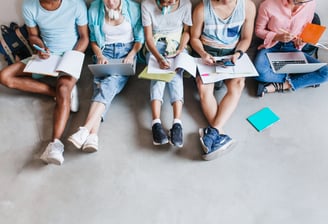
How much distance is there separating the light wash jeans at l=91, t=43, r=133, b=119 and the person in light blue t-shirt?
139 millimetres

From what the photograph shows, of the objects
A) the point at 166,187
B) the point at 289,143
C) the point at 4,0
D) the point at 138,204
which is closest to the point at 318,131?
the point at 289,143

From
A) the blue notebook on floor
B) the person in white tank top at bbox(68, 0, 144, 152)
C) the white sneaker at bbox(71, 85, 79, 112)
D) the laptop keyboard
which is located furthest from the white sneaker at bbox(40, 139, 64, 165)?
the laptop keyboard

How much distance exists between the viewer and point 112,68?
177cm

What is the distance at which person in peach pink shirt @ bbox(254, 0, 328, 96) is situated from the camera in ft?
5.95

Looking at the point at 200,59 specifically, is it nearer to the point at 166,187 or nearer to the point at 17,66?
the point at 166,187

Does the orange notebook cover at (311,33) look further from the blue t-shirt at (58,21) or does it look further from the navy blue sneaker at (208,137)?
the blue t-shirt at (58,21)

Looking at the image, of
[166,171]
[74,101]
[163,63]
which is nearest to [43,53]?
[74,101]

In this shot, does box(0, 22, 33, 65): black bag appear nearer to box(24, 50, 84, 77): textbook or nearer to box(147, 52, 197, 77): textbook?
box(24, 50, 84, 77): textbook

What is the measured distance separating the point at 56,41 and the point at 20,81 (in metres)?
0.33

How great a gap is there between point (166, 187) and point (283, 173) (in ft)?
2.02

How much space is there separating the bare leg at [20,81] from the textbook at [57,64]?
148 millimetres

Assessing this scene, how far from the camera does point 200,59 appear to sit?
1854 millimetres

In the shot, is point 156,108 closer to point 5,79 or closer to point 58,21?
point 58,21

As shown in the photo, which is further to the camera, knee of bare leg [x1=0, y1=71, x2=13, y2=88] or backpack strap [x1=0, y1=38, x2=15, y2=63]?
backpack strap [x1=0, y1=38, x2=15, y2=63]
